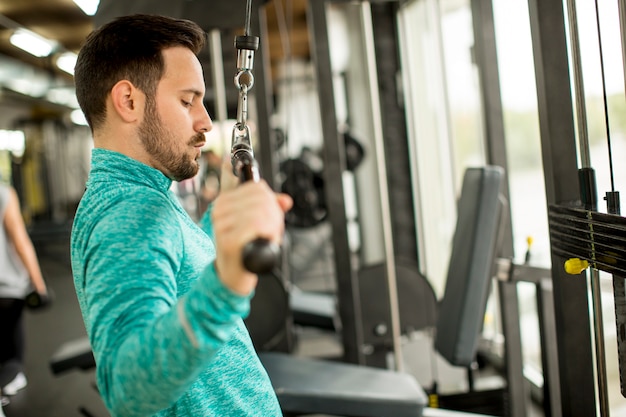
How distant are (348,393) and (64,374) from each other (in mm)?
3035

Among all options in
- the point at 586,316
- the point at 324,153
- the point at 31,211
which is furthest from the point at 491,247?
the point at 31,211

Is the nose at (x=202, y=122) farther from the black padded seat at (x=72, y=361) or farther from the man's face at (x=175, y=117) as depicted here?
the black padded seat at (x=72, y=361)

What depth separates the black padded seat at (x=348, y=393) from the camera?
200 centimetres

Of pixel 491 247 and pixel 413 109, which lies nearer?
pixel 491 247

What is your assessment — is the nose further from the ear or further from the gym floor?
the gym floor

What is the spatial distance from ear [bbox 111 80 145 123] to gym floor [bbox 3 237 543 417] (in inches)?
80.2

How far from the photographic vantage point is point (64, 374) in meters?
4.36

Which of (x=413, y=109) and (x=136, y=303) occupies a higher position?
(x=413, y=109)

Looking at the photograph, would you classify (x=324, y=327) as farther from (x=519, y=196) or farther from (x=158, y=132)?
(x=158, y=132)

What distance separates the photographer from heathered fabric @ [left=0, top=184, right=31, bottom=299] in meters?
3.41

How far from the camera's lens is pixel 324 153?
9.36 ft

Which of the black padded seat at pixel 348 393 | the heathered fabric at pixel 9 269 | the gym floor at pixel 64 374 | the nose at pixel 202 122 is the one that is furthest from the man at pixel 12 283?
the nose at pixel 202 122

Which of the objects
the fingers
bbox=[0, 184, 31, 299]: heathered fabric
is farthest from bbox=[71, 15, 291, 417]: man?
bbox=[0, 184, 31, 299]: heathered fabric

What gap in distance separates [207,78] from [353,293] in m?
2.00
